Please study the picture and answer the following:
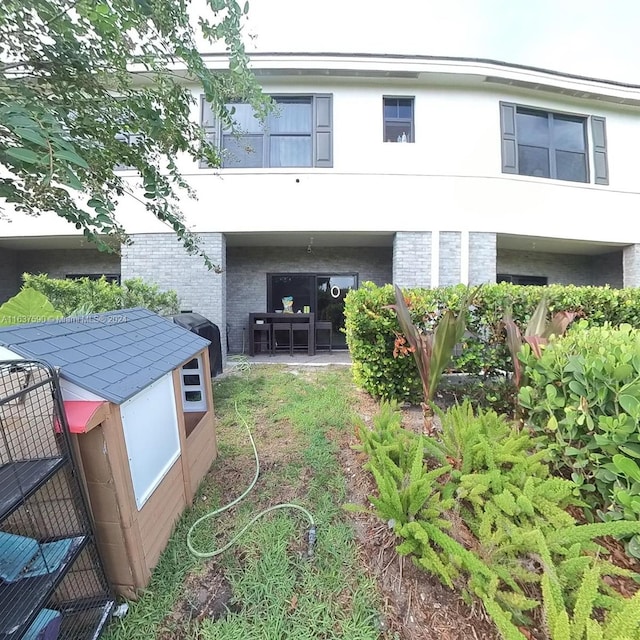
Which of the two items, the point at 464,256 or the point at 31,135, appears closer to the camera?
the point at 31,135

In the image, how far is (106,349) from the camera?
1700 millimetres

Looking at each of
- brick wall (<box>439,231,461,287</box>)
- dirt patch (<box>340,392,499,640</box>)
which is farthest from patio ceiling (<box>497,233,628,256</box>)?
dirt patch (<box>340,392,499,640</box>)

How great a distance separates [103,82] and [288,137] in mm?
5183

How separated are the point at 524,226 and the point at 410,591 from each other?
307 inches

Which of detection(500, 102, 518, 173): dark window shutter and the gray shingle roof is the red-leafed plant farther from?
detection(500, 102, 518, 173): dark window shutter

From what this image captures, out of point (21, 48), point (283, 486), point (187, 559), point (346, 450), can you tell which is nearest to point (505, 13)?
point (21, 48)

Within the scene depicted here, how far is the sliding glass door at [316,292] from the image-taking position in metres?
8.77

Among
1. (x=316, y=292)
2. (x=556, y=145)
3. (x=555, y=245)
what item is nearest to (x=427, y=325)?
(x=316, y=292)

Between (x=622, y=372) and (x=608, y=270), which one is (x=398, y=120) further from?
(x=622, y=372)

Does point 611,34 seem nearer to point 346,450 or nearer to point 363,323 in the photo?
point 363,323

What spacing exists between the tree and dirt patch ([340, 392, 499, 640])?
2.60 metres

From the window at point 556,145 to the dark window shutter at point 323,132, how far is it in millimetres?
4187

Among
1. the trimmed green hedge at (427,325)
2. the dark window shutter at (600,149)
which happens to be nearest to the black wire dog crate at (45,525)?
the trimmed green hedge at (427,325)

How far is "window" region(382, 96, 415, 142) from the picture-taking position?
7117mm
